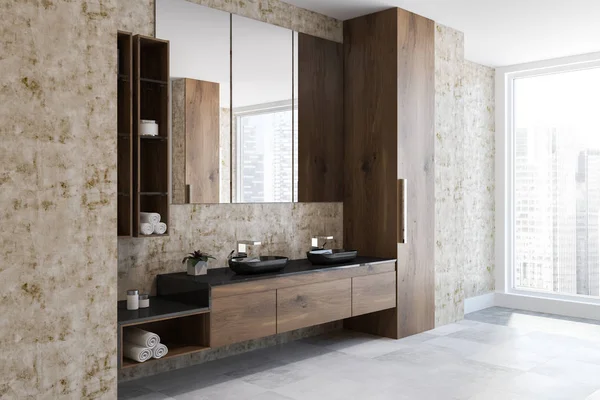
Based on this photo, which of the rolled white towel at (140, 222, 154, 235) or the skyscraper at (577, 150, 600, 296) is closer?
the rolled white towel at (140, 222, 154, 235)

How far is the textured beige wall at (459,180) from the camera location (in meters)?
5.66

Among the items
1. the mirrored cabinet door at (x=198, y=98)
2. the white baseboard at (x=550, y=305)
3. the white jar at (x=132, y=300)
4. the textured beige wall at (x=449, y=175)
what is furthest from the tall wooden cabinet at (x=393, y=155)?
the white jar at (x=132, y=300)

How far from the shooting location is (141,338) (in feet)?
11.3

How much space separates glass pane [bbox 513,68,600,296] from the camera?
6332mm

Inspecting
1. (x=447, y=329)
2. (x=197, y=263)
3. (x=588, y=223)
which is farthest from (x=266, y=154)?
(x=588, y=223)

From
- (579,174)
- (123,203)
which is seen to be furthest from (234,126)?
(579,174)

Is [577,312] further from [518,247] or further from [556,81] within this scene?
[556,81]

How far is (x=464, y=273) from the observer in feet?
21.2

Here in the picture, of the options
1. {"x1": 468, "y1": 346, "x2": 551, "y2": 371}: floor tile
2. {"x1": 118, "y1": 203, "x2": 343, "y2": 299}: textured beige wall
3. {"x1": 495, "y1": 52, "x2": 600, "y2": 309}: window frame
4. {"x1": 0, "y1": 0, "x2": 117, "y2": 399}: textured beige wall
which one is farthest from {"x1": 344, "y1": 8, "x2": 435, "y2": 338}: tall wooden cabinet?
→ {"x1": 0, "y1": 0, "x2": 117, "y2": 399}: textured beige wall

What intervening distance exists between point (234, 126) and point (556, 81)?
4.24 meters

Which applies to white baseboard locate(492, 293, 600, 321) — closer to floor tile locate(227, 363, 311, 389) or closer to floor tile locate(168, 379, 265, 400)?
floor tile locate(227, 363, 311, 389)

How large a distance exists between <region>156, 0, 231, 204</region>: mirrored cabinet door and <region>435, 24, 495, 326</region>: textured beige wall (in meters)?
2.30

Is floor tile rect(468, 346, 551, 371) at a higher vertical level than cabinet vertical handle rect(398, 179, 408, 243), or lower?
lower

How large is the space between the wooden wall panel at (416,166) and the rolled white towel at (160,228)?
2224 millimetres
